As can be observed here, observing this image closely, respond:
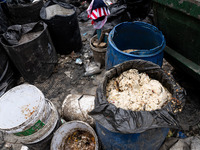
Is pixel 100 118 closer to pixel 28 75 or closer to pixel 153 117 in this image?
pixel 153 117

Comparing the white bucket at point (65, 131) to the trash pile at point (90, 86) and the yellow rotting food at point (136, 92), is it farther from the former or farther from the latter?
the yellow rotting food at point (136, 92)

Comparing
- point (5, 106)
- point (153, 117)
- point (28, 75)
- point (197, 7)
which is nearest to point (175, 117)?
point (153, 117)

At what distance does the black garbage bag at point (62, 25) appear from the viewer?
121 inches

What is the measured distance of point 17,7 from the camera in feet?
10.8

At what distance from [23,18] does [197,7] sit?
11.7 feet

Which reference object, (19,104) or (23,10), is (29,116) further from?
(23,10)

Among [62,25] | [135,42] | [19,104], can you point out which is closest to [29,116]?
[19,104]

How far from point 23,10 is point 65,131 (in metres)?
3.00

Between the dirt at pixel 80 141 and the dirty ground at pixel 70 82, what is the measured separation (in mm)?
682

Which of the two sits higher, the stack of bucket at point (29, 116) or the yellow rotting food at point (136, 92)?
the yellow rotting food at point (136, 92)

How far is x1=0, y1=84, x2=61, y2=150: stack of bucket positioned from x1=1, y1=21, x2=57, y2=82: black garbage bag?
0.98 metres

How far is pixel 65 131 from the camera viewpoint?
1.97 metres

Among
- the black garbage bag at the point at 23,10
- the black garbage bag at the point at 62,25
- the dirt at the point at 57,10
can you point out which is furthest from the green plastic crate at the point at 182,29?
the black garbage bag at the point at 23,10

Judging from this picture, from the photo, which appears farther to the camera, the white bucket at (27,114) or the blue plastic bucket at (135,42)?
the blue plastic bucket at (135,42)
